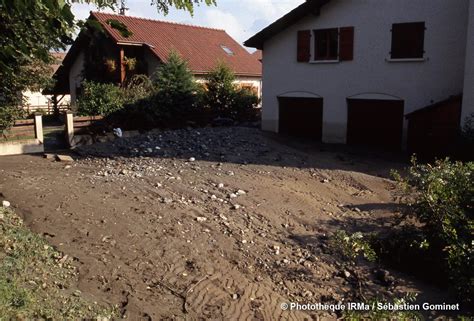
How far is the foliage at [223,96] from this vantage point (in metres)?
23.7

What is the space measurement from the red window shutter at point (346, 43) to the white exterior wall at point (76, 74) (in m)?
18.7

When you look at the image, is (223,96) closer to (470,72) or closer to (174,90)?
(174,90)

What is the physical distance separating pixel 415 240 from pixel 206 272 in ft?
11.4

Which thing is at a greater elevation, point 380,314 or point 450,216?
point 450,216

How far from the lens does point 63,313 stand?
4887 millimetres

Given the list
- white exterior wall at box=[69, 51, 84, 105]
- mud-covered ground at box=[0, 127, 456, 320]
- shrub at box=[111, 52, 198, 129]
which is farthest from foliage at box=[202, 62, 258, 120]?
white exterior wall at box=[69, 51, 84, 105]

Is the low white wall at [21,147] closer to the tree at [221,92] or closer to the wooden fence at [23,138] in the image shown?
the wooden fence at [23,138]

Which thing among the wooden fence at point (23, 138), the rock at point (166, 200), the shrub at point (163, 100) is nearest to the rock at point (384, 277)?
the rock at point (166, 200)

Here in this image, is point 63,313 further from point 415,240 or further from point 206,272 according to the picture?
point 415,240

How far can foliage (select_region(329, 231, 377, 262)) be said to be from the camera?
7.35 metres

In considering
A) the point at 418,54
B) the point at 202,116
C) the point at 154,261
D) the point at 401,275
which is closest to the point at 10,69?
the point at 154,261

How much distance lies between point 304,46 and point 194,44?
14681 mm

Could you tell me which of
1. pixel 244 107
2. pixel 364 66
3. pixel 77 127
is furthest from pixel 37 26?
pixel 244 107

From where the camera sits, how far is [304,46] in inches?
736
